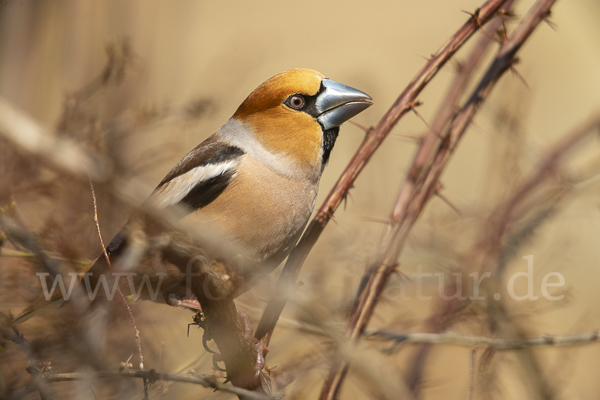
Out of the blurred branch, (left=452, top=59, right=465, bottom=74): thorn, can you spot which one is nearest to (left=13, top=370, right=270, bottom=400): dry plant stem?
the blurred branch

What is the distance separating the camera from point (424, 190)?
2.21m

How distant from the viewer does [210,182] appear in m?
3.11

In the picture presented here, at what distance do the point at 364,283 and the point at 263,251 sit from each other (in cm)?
80

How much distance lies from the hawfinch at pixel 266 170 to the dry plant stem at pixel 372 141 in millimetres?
582

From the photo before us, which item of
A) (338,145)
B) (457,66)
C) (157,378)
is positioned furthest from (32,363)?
(338,145)

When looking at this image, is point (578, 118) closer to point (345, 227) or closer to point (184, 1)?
point (345, 227)

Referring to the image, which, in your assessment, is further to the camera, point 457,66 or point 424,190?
point 457,66

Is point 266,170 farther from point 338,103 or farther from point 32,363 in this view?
point 32,363

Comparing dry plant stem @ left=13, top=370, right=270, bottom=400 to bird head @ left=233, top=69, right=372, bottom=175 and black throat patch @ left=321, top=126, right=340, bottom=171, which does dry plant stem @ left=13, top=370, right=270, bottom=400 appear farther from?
black throat patch @ left=321, top=126, right=340, bottom=171

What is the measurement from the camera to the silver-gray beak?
3123mm

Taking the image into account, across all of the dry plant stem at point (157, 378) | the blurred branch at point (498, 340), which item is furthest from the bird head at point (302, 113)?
the dry plant stem at point (157, 378)

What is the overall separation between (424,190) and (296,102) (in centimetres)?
135

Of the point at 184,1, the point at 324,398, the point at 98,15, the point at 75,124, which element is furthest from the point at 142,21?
the point at 324,398

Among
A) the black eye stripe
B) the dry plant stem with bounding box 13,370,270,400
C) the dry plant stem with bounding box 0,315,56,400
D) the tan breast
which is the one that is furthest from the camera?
the black eye stripe
